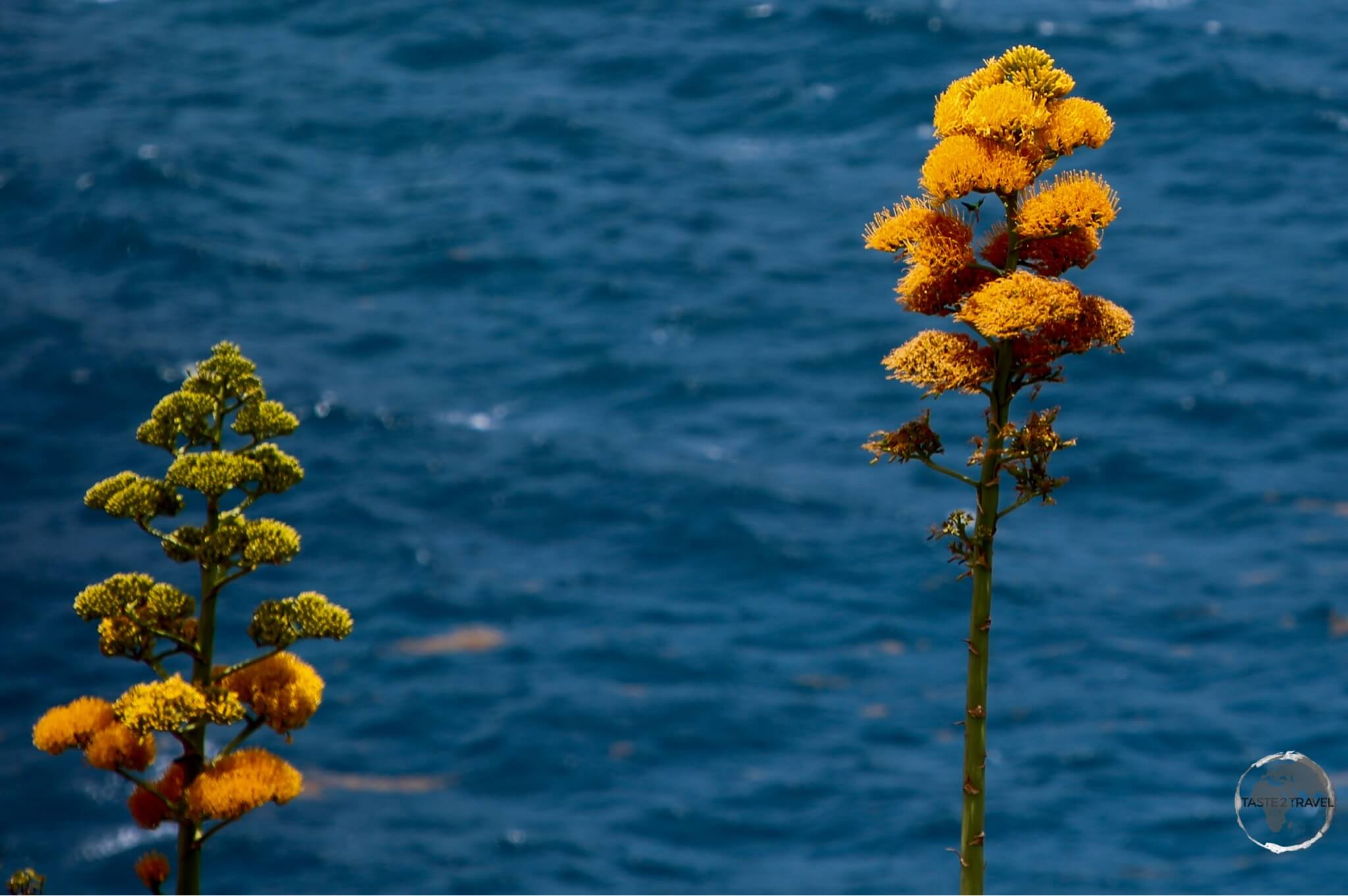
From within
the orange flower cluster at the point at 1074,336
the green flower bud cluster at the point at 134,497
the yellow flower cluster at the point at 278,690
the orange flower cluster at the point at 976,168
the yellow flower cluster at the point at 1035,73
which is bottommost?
the yellow flower cluster at the point at 278,690

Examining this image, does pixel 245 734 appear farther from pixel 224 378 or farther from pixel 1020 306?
pixel 1020 306

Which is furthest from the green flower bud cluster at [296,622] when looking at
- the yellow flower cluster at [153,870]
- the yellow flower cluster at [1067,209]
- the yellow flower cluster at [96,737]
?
the yellow flower cluster at [1067,209]

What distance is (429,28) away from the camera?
125m

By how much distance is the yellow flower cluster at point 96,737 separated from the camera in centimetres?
1656

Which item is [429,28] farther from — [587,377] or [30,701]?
[30,701]

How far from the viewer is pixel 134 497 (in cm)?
1705

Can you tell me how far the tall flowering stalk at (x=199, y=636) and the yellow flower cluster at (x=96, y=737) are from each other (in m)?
0.01

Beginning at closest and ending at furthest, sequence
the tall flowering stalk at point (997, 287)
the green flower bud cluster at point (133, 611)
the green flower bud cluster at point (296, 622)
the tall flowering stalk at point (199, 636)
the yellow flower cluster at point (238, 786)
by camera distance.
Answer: the tall flowering stalk at point (997, 287), the yellow flower cluster at point (238, 786), the tall flowering stalk at point (199, 636), the green flower bud cluster at point (133, 611), the green flower bud cluster at point (296, 622)

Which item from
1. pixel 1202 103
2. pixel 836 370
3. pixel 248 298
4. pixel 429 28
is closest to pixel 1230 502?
pixel 836 370

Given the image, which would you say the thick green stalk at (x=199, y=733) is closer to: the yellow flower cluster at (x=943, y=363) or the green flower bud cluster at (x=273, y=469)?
the green flower bud cluster at (x=273, y=469)

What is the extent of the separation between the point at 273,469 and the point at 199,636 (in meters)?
1.83

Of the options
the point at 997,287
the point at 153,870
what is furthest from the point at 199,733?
the point at 997,287

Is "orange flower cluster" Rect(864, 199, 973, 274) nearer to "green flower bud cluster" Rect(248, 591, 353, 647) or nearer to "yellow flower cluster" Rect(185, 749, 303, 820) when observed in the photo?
"green flower bud cluster" Rect(248, 591, 353, 647)

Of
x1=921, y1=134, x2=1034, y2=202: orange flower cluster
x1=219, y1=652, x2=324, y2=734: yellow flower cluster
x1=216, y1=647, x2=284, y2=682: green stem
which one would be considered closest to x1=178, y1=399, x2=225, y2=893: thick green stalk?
x1=216, y1=647, x2=284, y2=682: green stem
